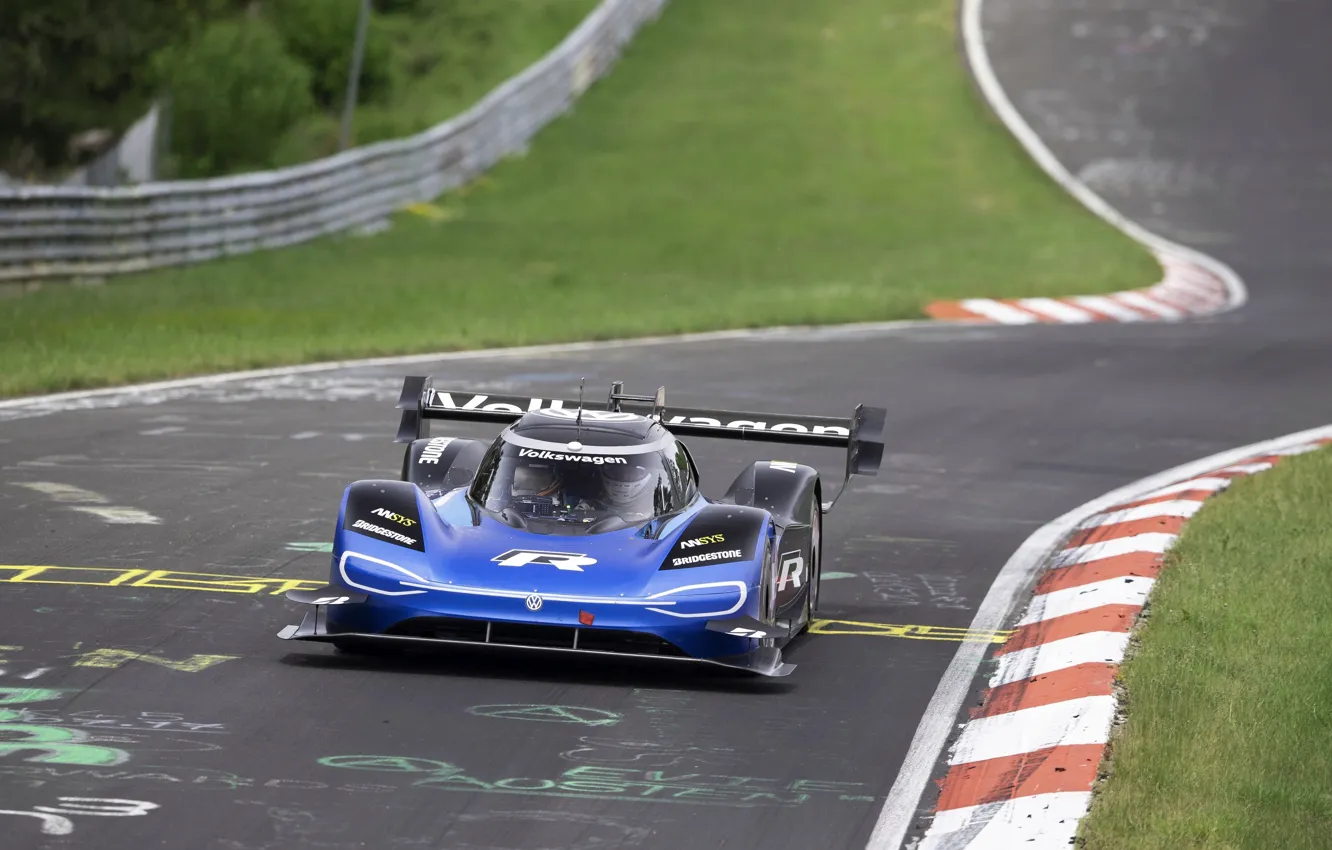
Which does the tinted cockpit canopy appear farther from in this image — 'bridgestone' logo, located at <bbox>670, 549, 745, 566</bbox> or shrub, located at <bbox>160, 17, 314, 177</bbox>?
shrub, located at <bbox>160, 17, 314, 177</bbox>

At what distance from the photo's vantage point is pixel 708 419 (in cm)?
1148

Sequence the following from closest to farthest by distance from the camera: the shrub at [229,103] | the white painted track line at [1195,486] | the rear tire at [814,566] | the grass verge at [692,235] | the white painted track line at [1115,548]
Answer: the rear tire at [814,566] → the white painted track line at [1115,548] → the white painted track line at [1195,486] → the grass verge at [692,235] → the shrub at [229,103]

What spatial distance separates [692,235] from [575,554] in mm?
26097

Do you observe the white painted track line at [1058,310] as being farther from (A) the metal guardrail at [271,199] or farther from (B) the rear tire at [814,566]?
(B) the rear tire at [814,566]

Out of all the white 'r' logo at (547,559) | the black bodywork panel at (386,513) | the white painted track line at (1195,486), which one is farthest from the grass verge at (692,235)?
the white 'r' logo at (547,559)

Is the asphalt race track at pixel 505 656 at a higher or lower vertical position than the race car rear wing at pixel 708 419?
lower

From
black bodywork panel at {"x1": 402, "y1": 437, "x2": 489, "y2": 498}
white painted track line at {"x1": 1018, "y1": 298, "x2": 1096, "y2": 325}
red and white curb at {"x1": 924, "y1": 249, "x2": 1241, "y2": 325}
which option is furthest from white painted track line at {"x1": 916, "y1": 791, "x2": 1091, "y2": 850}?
white painted track line at {"x1": 1018, "y1": 298, "x2": 1096, "y2": 325}

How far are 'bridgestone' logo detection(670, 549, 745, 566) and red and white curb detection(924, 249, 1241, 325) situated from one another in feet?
57.4

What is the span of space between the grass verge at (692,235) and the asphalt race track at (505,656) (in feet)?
7.70

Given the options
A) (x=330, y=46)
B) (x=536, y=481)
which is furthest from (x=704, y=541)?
(x=330, y=46)

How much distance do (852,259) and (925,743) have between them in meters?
25.6

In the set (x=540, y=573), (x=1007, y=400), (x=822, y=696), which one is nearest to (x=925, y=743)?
(x=822, y=696)

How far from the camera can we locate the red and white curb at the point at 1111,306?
27.3m

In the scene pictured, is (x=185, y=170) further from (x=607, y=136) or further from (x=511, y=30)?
→ (x=511, y=30)
